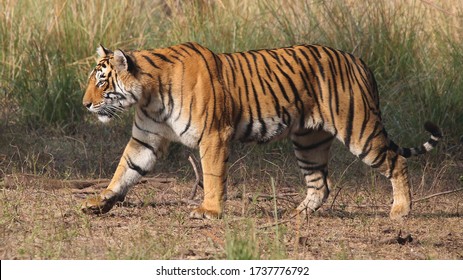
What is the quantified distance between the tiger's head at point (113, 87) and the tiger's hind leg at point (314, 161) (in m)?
1.12

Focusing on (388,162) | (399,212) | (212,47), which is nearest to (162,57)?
(388,162)

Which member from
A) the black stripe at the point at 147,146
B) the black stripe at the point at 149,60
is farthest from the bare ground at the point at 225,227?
the black stripe at the point at 149,60

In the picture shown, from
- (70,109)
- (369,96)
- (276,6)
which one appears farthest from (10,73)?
(369,96)

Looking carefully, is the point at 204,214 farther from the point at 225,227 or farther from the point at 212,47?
the point at 212,47

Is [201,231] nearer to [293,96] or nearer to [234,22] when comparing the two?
[293,96]

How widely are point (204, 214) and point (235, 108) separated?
2.18 feet

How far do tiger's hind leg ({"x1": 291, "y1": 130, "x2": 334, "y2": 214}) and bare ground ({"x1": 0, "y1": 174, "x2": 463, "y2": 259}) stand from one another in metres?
0.11

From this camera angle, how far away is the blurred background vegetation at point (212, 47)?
26.9 feet

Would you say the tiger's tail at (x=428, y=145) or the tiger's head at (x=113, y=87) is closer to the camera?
the tiger's head at (x=113, y=87)

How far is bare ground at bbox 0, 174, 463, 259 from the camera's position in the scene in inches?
203

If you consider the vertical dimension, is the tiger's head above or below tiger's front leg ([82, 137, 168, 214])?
above

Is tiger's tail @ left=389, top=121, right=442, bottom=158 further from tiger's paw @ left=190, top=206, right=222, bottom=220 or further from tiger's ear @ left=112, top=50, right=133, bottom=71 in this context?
tiger's ear @ left=112, top=50, right=133, bottom=71

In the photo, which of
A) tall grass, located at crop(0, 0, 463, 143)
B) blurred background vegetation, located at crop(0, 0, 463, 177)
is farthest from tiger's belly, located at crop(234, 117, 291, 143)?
tall grass, located at crop(0, 0, 463, 143)

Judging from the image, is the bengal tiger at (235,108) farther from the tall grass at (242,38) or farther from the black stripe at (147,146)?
the tall grass at (242,38)
